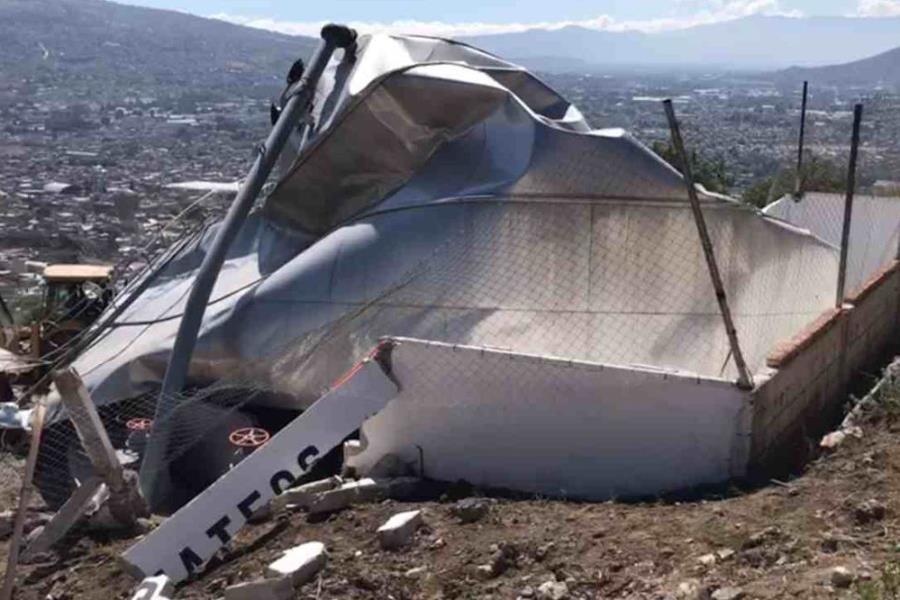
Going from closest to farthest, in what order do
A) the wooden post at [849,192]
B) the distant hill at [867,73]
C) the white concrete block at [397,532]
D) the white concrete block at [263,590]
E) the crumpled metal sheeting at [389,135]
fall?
1. the white concrete block at [263,590]
2. the white concrete block at [397,532]
3. the wooden post at [849,192]
4. the crumpled metal sheeting at [389,135]
5. the distant hill at [867,73]

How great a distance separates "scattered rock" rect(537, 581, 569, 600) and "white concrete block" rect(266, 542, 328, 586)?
1132mm

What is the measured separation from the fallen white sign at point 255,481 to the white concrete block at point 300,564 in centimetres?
78

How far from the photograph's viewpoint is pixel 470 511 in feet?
20.5

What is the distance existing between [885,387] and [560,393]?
7.10 ft

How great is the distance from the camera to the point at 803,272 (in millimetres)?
9820

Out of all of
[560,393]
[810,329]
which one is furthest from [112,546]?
[810,329]

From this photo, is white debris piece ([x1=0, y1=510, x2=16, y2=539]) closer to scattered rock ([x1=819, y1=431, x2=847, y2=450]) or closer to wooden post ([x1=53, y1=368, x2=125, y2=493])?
wooden post ([x1=53, y1=368, x2=125, y2=493])

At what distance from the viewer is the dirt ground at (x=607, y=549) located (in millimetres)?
5062

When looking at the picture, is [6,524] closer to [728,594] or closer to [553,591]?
[553,591]

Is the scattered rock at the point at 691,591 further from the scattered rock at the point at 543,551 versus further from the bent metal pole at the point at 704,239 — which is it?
the bent metal pole at the point at 704,239

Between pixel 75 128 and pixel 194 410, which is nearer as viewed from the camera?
pixel 194 410

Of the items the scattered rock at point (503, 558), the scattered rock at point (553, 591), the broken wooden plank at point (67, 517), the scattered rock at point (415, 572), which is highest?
the scattered rock at point (553, 591)

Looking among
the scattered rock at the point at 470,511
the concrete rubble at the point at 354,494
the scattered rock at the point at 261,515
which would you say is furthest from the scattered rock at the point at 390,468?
the scattered rock at the point at 470,511

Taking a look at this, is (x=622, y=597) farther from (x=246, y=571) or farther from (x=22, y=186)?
(x=22, y=186)
